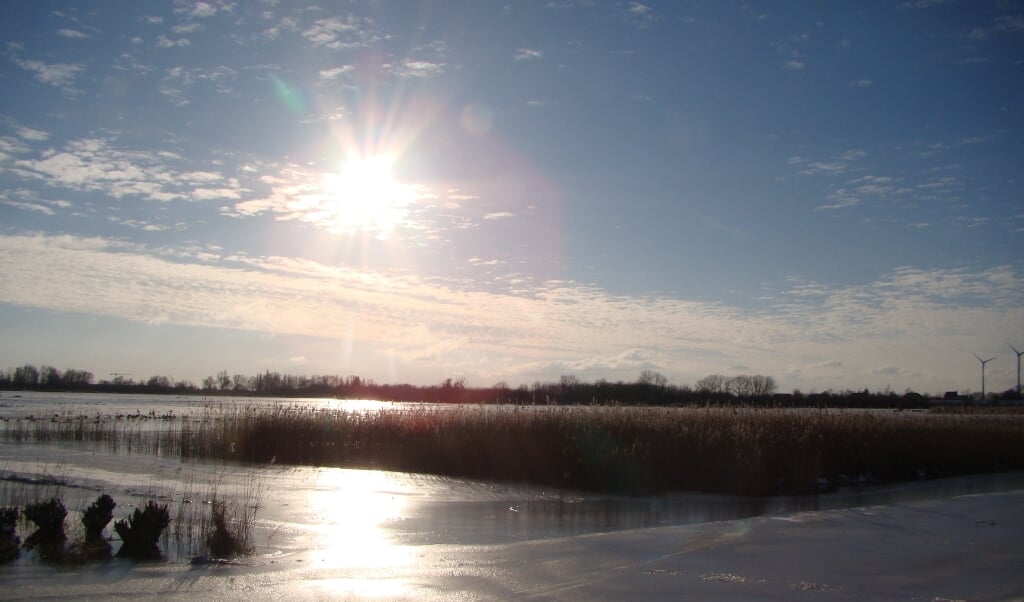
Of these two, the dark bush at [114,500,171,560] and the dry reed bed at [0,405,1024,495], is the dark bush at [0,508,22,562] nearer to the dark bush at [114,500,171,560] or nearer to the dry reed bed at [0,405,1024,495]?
the dark bush at [114,500,171,560]

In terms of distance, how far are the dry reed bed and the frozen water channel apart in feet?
6.31

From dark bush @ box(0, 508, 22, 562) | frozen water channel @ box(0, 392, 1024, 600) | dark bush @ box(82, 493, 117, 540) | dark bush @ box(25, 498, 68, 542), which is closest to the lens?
frozen water channel @ box(0, 392, 1024, 600)

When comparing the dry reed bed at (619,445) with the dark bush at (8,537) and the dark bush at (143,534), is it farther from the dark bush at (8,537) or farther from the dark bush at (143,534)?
the dark bush at (8,537)

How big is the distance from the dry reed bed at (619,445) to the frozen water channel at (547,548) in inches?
75.7

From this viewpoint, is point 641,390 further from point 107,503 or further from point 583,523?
point 107,503

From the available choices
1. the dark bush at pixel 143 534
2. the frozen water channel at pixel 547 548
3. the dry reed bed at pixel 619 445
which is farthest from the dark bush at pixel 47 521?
the dry reed bed at pixel 619 445

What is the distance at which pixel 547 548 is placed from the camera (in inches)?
400

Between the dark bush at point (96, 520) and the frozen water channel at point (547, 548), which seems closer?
the frozen water channel at point (547, 548)

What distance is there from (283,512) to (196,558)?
15.7 feet

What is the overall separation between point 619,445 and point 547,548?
10.9m

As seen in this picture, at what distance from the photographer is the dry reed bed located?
20.4 meters

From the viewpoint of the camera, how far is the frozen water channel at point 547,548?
305 inches

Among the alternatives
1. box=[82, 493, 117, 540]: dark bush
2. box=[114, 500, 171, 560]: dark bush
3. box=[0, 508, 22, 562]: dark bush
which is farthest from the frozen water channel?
box=[82, 493, 117, 540]: dark bush

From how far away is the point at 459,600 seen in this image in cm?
725
